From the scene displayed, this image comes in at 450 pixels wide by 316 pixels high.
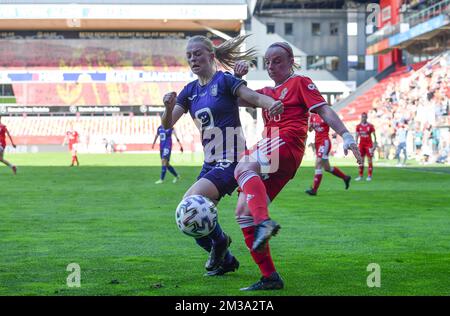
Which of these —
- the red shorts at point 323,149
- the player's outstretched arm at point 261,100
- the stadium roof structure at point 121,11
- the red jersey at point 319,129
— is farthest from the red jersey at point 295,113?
the stadium roof structure at point 121,11

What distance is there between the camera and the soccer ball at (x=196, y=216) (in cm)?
699

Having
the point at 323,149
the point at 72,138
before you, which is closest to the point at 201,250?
the point at 323,149

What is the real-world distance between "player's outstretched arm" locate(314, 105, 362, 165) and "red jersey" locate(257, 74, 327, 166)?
118mm

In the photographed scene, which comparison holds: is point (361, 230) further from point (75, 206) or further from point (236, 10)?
point (236, 10)

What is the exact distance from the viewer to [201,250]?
937 centimetres

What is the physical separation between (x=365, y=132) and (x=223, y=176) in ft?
59.5

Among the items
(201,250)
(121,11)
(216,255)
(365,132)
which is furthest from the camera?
(121,11)

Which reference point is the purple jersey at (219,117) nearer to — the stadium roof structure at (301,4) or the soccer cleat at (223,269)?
the soccer cleat at (223,269)

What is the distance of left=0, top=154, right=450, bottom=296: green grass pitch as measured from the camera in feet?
22.7

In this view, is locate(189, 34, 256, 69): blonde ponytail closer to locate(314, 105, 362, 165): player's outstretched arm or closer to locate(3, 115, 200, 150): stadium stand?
locate(314, 105, 362, 165): player's outstretched arm

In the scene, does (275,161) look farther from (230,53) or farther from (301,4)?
(301,4)

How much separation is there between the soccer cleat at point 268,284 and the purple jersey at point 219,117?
1.33 metres
